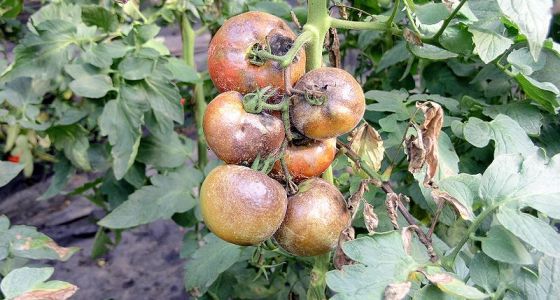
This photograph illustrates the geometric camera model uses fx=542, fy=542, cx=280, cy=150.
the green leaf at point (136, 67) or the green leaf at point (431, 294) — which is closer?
the green leaf at point (431, 294)

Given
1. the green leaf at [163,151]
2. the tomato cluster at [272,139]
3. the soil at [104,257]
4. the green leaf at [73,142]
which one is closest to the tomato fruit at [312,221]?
the tomato cluster at [272,139]

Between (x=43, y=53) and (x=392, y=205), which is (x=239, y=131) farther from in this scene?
(x=43, y=53)

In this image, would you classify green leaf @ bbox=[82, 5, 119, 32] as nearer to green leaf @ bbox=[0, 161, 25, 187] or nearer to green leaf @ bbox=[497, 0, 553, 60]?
green leaf @ bbox=[0, 161, 25, 187]

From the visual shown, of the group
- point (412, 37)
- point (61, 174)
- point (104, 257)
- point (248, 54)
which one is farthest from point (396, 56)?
point (104, 257)

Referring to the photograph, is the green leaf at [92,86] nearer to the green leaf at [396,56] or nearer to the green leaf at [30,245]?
the green leaf at [30,245]

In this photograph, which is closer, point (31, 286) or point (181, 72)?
point (31, 286)

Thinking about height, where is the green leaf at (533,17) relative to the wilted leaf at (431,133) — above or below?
above

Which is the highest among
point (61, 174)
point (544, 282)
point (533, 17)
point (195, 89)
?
point (533, 17)
